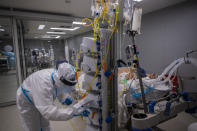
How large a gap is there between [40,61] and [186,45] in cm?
561

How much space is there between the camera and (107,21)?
52.8 inches

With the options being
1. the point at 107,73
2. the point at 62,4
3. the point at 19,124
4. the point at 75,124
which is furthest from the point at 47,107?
the point at 62,4

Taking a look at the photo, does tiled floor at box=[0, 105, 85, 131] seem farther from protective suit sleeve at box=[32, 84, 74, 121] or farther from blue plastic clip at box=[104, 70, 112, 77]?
Result: blue plastic clip at box=[104, 70, 112, 77]

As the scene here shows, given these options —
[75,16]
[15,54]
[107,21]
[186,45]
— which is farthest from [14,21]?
[186,45]

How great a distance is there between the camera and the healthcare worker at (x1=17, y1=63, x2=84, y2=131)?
1094 millimetres

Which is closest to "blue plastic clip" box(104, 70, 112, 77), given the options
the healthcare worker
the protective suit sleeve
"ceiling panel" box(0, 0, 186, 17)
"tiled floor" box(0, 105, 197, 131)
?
the healthcare worker

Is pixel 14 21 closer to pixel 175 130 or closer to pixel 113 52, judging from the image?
pixel 113 52

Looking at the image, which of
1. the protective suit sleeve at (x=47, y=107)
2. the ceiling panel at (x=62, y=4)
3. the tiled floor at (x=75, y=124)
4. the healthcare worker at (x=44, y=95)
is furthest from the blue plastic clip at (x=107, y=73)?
the ceiling panel at (x=62, y=4)

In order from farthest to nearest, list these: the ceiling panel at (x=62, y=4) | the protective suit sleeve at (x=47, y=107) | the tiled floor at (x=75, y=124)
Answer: the ceiling panel at (x=62, y=4) → the tiled floor at (x=75, y=124) → the protective suit sleeve at (x=47, y=107)

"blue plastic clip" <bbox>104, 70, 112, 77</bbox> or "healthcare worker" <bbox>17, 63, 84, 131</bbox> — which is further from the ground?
"blue plastic clip" <bbox>104, 70, 112, 77</bbox>

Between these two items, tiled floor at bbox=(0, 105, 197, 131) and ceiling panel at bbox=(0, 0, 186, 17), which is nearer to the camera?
tiled floor at bbox=(0, 105, 197, 131)

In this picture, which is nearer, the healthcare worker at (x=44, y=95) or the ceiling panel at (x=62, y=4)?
the healthcare worker at (x=44, y=95)

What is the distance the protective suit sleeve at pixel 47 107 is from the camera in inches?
42.3

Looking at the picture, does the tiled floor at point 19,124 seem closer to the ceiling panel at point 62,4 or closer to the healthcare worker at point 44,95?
the healthcare worker at point 44,95
